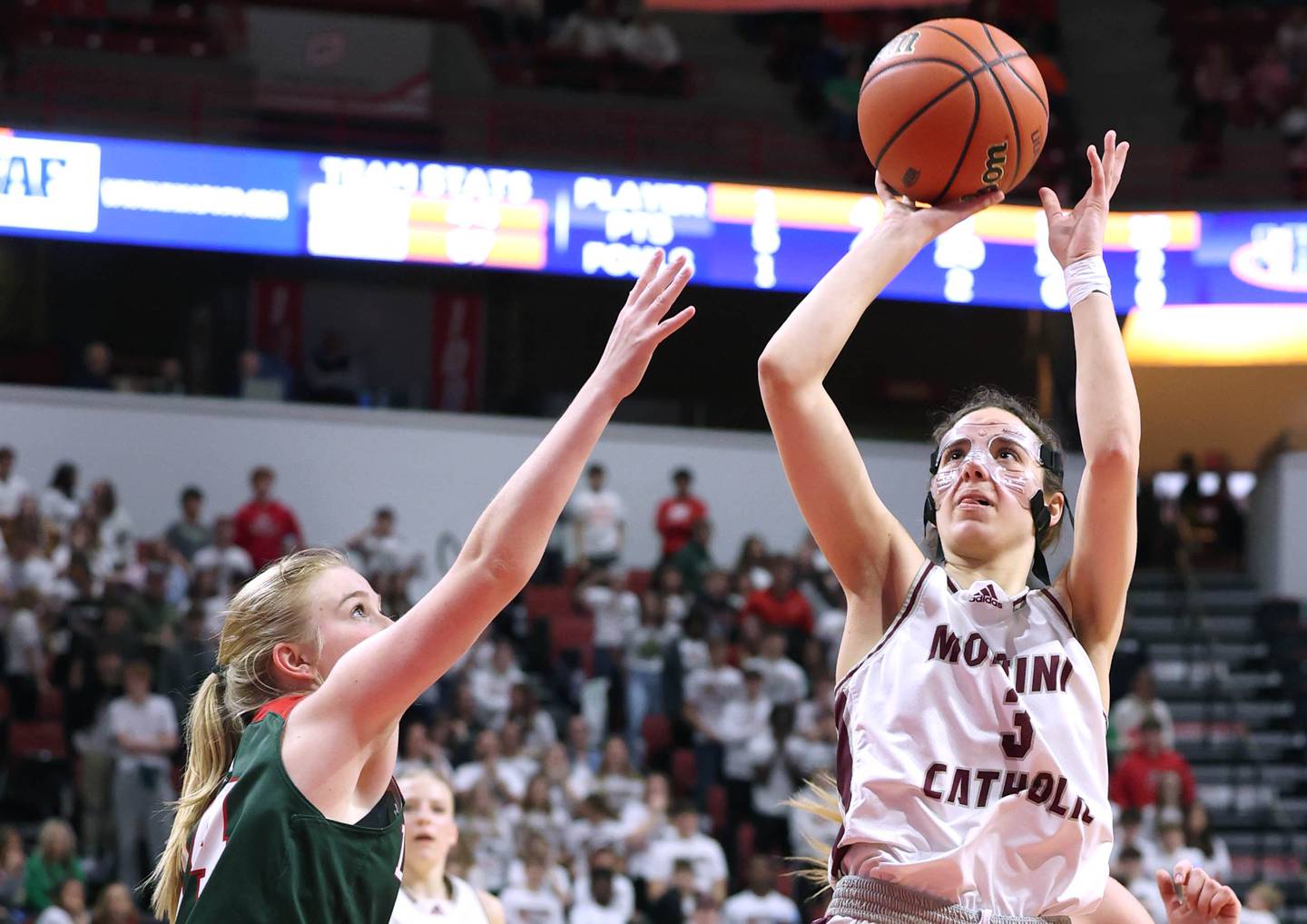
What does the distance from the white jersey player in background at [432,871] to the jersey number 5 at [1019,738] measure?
257 cm

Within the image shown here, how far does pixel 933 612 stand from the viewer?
298 cm

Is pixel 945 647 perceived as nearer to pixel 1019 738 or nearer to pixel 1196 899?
pixel 1019 738

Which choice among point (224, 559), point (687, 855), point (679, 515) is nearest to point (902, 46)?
point (687, 855)

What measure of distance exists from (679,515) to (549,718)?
3326 millimetres

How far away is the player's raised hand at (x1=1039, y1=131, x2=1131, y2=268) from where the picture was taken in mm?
3197

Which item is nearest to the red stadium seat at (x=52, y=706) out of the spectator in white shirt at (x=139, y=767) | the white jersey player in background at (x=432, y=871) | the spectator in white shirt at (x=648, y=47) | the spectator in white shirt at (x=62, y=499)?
the spectator in white shirt at (x=139, y=767)

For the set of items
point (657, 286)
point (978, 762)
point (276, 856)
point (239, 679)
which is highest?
point (657, 286)

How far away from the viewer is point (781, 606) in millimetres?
13180

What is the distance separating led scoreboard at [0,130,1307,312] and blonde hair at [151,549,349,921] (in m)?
11.3

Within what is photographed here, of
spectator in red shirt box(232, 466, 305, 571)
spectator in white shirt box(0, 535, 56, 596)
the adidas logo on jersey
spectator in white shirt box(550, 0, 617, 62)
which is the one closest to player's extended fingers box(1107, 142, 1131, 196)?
the adidas logo on jersey

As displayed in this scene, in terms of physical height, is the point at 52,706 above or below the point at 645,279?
below

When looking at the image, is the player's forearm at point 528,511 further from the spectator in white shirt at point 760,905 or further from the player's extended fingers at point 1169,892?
the spectator in white shirt at point 760,905

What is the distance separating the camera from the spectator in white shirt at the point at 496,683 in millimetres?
11875

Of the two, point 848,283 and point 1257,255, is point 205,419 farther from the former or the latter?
point 848,283
